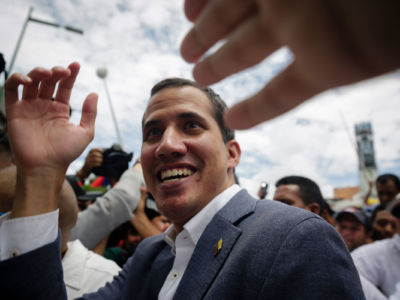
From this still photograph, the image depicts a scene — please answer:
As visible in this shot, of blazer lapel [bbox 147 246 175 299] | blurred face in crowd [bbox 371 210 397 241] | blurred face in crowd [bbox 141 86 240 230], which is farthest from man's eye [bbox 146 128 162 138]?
blurred face in crowd [bbox 371 210 397 241]

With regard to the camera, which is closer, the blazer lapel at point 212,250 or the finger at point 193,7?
the finger at point 193,7

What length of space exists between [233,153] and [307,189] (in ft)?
5.44

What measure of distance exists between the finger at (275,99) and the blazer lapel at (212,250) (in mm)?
1021

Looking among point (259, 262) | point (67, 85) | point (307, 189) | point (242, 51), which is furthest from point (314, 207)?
point (242, 51)

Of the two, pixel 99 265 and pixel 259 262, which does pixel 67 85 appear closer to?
pixel 259 262

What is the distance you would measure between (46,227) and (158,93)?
1.24 metres

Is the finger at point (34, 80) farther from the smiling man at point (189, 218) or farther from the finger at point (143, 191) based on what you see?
the finger at point (143, 191)

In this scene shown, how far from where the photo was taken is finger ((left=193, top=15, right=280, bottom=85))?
479 mm

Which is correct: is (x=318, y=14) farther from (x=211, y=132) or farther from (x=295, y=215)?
(x=211, y=132)

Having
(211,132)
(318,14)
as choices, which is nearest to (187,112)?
(211,132)

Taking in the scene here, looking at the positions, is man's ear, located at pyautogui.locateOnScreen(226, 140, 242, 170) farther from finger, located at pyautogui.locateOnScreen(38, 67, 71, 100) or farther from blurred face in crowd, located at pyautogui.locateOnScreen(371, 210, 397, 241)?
blurred face in crowd, located at pyautogui.locateOnScreen(371, 210, 397, 241)

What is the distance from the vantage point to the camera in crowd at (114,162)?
12.5 ft

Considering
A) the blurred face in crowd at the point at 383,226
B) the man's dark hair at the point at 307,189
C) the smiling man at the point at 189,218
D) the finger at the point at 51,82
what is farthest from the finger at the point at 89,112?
the blurred face in crowd at the point at 383,226

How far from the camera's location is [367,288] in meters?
2.65
